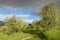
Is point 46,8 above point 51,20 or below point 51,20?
above

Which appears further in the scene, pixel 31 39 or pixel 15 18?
pixel 15 18

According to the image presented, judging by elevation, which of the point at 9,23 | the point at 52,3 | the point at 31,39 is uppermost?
Answer: the point at 52,3

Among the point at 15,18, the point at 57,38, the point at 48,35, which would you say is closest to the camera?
the point at 57,38

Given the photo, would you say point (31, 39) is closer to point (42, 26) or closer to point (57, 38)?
point (57, 38)

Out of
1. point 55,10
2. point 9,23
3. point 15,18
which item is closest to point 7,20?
point 9,23

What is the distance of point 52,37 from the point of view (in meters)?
18.5

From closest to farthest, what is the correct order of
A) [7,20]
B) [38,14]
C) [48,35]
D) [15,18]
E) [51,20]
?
[48,35] → [7,20] → [15,18] → [51,20] → [38,14]

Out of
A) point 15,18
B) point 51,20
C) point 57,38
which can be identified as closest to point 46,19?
point 51,20

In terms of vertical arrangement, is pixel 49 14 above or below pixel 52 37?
above

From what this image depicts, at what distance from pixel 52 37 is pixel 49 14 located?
11767mm

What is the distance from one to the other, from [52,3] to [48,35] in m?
13.0

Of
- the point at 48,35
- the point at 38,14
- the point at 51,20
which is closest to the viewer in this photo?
the point at 48,35

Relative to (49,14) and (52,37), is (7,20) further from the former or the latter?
(49,14)

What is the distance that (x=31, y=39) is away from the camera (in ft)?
69.2
